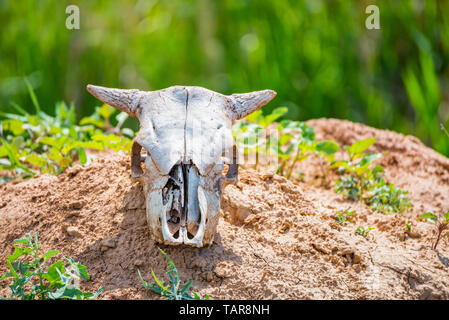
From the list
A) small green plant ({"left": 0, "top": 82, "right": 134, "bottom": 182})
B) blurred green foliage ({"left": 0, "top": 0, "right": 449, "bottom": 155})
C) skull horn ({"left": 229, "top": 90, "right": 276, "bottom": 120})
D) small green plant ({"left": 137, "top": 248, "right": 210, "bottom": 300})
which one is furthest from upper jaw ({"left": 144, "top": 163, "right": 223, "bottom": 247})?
blurred green foliage ({"left": 0, "top": 0, "right": 449, "bottom": 155})

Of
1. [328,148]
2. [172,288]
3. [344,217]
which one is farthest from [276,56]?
[172,288]

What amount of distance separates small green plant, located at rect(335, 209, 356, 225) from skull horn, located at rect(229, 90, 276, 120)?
797 mm

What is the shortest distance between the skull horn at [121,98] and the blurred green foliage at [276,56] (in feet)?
13.2

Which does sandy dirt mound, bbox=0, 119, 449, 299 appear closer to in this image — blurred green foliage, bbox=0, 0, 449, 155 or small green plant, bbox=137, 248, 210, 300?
small green plant, bbox=137, 248, 210, 300

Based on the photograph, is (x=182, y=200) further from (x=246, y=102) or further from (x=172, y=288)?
(x=246, y=102)

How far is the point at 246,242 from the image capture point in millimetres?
3049

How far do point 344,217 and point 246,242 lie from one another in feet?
2.21

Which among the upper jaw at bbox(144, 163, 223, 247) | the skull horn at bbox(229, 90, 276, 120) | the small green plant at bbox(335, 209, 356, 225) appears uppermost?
→ the skull horn at bbox(229, 90, 276, 120)

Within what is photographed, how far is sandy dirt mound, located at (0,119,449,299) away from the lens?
2.83 m

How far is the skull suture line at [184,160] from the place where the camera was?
268 cm

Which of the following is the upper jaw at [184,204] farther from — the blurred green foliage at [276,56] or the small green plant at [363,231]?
the blurred green foliage at [276,56]

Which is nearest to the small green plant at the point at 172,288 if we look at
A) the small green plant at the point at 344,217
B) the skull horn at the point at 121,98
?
the skull horn at the point at 121,98

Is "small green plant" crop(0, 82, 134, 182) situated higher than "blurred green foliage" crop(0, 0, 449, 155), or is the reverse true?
"blurred green foliage" crop(0, 0, 449, 155)
